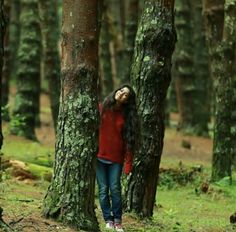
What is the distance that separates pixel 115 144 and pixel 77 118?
4.09ft

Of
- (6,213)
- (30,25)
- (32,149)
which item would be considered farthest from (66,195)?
(30,25)

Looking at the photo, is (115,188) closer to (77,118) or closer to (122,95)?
(122,95)

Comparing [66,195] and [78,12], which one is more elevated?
[78,12]

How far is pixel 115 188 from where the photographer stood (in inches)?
375

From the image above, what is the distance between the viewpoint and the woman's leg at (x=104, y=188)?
31.2 ft

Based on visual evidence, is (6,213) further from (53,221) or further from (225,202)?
(225,202)

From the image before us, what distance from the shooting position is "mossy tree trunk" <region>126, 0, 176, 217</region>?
34.0ft

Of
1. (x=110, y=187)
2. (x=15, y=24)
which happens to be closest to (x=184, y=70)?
(x=15, y=24)

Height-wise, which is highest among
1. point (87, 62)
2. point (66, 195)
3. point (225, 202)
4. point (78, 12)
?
point (78, 12)

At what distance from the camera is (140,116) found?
1051 centimetres

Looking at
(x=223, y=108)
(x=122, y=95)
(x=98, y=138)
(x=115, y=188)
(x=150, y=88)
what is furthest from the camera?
(x=223, y=108)

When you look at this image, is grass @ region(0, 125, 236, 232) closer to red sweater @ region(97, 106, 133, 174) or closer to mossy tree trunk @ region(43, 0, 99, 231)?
mossy tree trunk @ region(43, 0, 99, 231)

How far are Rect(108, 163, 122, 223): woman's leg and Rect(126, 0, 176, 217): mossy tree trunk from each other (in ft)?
3.21

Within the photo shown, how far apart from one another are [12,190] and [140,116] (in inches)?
118
